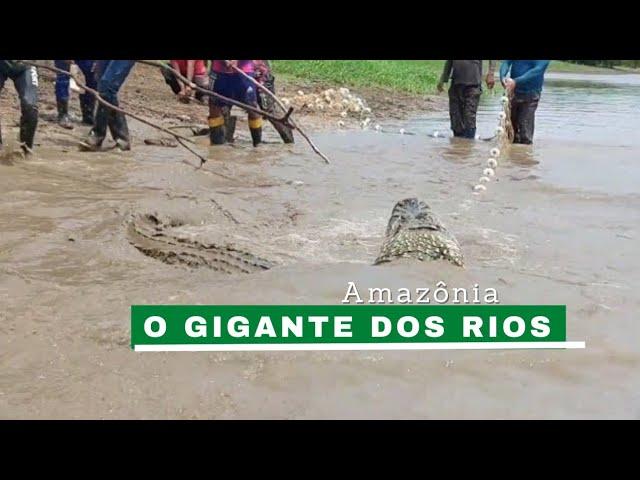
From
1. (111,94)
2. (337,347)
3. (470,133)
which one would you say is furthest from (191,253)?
(470,133)

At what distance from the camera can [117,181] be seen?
5.98m

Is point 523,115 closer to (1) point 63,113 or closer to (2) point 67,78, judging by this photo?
(2) point 67,78

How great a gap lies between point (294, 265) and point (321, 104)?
9254 millimetres

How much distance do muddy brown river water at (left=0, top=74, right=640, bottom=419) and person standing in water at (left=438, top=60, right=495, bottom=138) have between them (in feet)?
4.52

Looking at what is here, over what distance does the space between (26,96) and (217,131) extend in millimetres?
2268

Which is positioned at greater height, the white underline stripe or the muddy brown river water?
the white underline stripe

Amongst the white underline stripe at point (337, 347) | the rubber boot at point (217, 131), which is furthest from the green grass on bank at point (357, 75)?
the white underline stripe at point (337, 347)

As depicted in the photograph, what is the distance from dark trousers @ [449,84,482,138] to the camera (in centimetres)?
921

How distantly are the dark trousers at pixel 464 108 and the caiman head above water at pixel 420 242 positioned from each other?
515 centimetres

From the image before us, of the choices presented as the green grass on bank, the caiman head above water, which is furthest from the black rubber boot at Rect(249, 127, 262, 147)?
the green grass on bank

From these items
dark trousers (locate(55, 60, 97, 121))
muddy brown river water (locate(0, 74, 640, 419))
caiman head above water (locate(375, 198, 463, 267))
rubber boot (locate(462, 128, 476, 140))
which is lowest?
muddy brown river water (locate(0, 74, 640, 419))

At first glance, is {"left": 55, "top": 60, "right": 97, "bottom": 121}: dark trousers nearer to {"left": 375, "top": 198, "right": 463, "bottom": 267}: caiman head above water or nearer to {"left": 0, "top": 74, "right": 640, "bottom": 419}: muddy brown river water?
{"left": 0, "top": 74, "right": 640, "bottom": 419}: muddy brown river water

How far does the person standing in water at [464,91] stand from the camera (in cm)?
895

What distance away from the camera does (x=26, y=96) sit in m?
6.52
